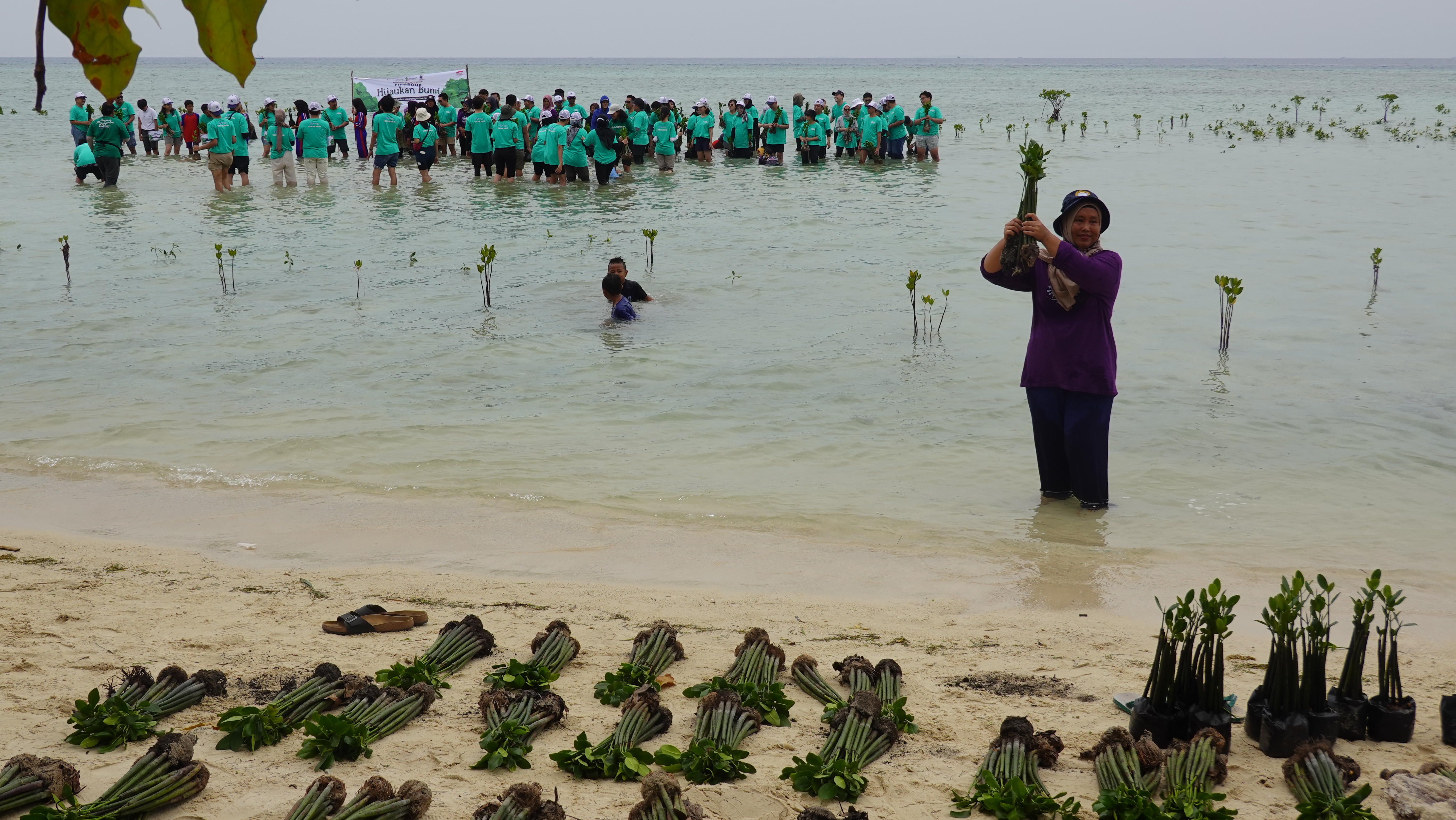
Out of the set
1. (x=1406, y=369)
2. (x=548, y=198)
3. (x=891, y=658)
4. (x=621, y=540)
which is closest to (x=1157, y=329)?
(x=1406, y=369)

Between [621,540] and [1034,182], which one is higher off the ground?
Result: [1034,182]

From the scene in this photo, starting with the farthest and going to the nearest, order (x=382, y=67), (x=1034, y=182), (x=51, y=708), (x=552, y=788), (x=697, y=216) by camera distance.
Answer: (x=382, y=67) → (x=697, y=216) → (x=1034, y=182) → (x=51, y=708) → (x=552, y=788)

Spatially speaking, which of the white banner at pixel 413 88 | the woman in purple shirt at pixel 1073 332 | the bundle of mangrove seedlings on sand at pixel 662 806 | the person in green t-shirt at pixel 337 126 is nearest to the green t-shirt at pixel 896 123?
the white banner at pixel 413 88

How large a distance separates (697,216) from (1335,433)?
12619mm

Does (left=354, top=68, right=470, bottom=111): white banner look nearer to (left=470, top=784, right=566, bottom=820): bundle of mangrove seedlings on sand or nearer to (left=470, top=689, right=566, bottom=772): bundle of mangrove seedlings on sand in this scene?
(left=470, top=689, right=566, bottom=772): bundle of mangrove seedlings on sand

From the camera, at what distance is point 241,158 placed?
2292 centimetres

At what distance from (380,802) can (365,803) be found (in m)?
0.05

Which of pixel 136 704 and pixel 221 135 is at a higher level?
pixel 221 135

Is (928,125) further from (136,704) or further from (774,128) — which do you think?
(136,704)

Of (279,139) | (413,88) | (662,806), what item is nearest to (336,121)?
(413,88)

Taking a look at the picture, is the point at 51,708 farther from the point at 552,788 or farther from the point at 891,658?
the point at 891,658

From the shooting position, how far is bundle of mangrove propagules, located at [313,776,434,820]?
331cm
